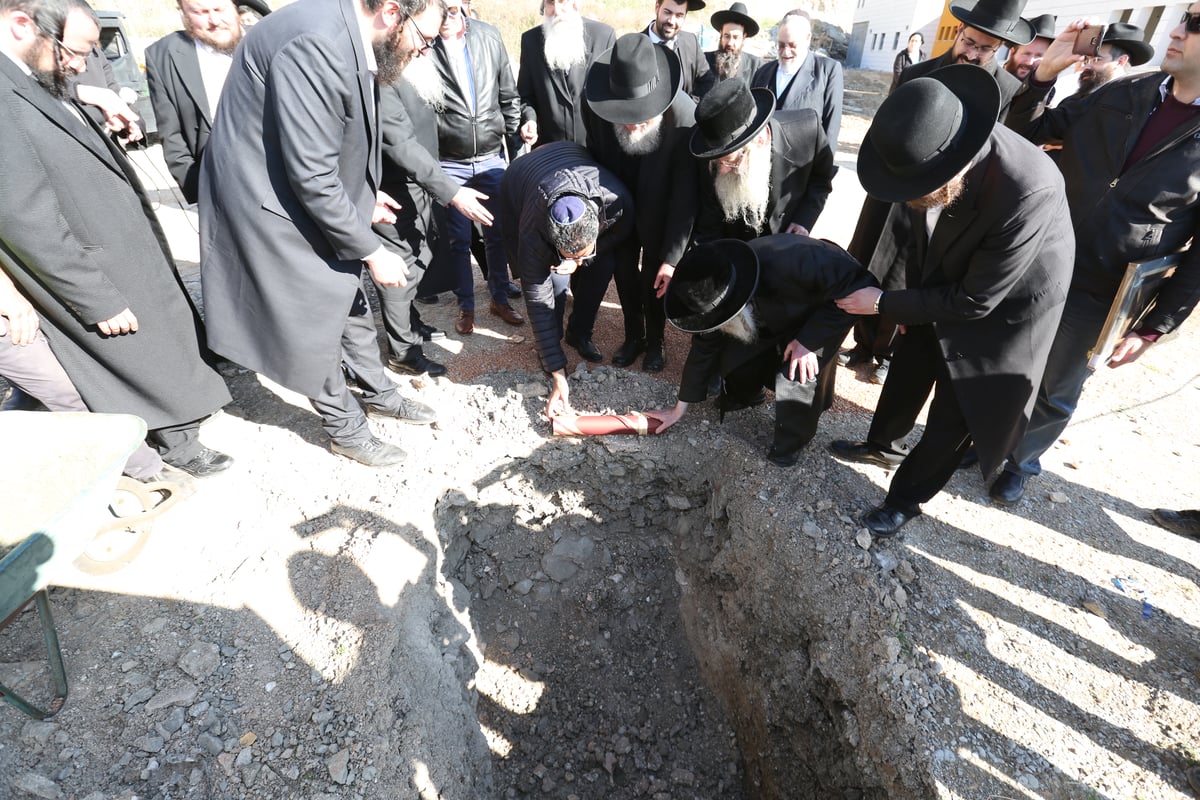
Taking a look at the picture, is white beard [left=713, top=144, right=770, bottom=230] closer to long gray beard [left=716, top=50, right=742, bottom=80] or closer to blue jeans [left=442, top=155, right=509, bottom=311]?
blue jeans [left=442, top=155, right=509, bottom=311]

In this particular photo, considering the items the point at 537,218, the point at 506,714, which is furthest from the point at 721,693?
the point at 537,218

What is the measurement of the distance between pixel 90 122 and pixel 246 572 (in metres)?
2.02

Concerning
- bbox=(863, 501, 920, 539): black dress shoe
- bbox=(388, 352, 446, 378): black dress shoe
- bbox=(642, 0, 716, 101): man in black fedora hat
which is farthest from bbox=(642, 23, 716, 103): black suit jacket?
bbox=(863, 501, 920, 539): black dress shoe

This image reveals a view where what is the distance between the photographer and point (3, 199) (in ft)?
6.36

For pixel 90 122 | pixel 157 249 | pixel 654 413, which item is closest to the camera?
pixel 90 122

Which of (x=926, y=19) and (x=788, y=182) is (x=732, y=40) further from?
(x=926, y=19)

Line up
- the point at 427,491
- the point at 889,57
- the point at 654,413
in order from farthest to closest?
the point at 889,57 < the point at 654,413 < the point at 427,491

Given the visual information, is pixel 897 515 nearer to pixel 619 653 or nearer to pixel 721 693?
pixel 721 693

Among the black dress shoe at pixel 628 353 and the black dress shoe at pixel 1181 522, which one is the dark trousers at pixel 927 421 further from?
the black dress shoe at pixel 628 353

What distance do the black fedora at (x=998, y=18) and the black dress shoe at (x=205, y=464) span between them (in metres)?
4.57

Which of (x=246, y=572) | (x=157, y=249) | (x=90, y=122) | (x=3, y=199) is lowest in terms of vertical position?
(x=246, y=572)

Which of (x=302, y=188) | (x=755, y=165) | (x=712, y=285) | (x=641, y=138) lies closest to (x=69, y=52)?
(x=302, y=188)

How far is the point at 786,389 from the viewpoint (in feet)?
9.49

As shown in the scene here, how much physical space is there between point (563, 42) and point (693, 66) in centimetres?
108
